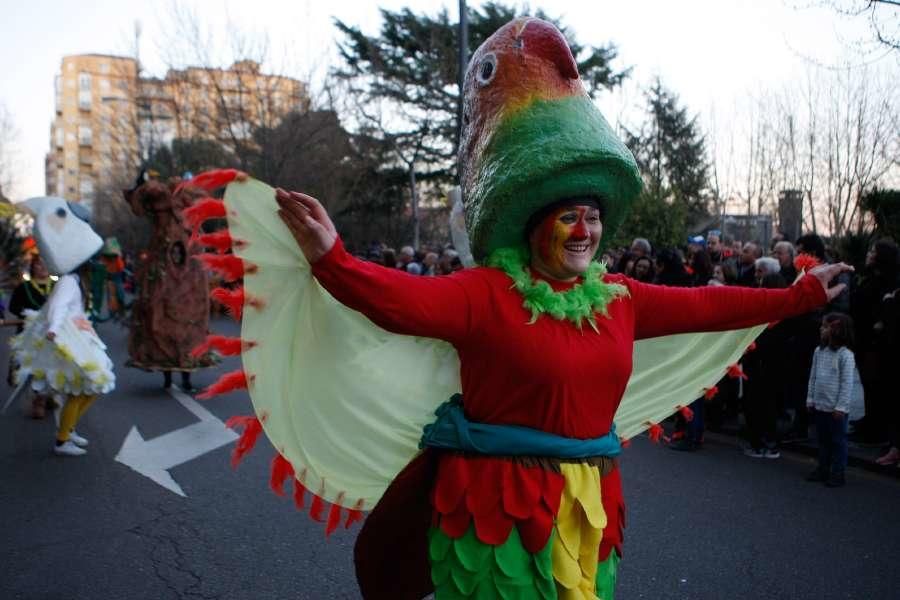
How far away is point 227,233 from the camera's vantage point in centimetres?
223

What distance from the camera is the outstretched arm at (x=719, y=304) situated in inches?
105

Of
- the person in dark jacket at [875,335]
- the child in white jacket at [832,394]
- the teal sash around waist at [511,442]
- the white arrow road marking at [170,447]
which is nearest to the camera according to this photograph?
the teal sash around waist at [511,442]

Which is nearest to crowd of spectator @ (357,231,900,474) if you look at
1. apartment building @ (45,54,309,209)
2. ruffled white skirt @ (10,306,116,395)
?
ruffled white skirt @ (10,306,116,395)

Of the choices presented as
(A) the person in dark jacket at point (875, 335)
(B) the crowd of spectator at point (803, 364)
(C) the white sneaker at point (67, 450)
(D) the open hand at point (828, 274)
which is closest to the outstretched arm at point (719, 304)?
(D) the open hand at point (828, 274)

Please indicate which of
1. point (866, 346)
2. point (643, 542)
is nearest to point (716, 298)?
point (643, 542)

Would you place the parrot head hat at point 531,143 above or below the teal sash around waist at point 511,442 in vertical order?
above

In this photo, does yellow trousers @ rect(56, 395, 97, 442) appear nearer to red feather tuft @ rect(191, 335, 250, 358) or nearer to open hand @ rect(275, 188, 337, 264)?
red feather tuft @ rect(191, 335, 250, 358)

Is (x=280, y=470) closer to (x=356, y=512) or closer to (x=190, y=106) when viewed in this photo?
(x=356, y=512)

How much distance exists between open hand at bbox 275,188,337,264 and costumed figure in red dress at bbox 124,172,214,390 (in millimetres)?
7572

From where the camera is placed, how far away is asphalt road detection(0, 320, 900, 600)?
410cm

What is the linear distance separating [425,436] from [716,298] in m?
1.10

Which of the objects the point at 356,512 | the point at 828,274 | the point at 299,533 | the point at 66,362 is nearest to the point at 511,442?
the point at 356,512

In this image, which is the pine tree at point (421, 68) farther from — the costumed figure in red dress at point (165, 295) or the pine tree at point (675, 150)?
the costumed figure in red dress at point (165, 295)

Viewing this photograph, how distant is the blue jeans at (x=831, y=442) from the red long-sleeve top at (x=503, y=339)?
4183 mm
